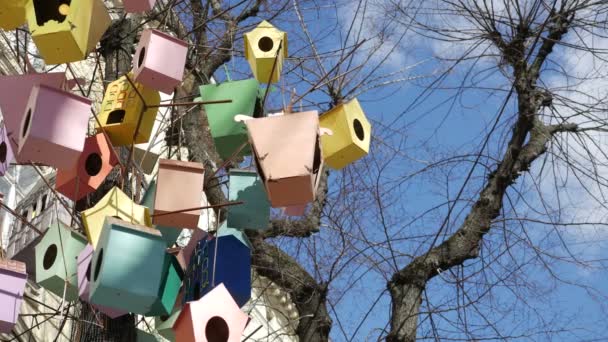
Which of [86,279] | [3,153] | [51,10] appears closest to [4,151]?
[3,153]

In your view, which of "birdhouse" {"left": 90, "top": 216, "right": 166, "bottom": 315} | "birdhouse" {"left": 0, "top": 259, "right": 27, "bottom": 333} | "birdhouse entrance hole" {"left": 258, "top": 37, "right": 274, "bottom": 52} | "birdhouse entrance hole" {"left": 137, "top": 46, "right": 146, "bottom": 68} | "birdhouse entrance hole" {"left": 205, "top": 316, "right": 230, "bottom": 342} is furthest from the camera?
"birdhouse entrance hole" {"left": 258, "top": 37, "right": 274, "bottom": 52}

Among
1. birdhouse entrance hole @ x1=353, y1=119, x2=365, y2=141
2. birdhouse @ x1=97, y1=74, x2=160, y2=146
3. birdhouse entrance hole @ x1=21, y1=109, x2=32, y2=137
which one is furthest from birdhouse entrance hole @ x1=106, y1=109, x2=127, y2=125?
birdhouse entrance hole @ x1=353, y1=119, x2=365, y2=141

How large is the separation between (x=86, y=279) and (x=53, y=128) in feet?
1.85

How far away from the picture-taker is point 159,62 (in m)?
4.50

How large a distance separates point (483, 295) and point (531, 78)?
980 millimetres

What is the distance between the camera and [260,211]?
4508 mm

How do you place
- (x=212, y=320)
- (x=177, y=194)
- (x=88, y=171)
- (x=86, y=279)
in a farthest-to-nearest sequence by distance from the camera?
(x=88, y=171)
(x=177, y=194)
(x=86, y=279)
(x=212, y=320)

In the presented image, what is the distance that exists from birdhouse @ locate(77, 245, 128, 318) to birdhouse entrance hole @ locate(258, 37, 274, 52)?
3.80ft

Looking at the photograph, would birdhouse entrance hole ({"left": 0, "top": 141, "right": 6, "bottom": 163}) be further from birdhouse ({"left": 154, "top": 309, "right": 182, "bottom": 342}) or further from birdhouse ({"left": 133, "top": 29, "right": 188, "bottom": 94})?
birdhouse ({"left": 154, "top": 309, "right": 182, "bottom": 342})

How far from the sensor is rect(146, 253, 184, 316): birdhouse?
4.13 meters

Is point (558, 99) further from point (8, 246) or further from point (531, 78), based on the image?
point (8, 246)

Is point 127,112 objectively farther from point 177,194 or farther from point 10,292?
point 10,292

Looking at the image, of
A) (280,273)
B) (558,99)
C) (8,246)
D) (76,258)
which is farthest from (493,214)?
(8,246)

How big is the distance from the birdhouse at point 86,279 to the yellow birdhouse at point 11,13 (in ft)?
3.18
